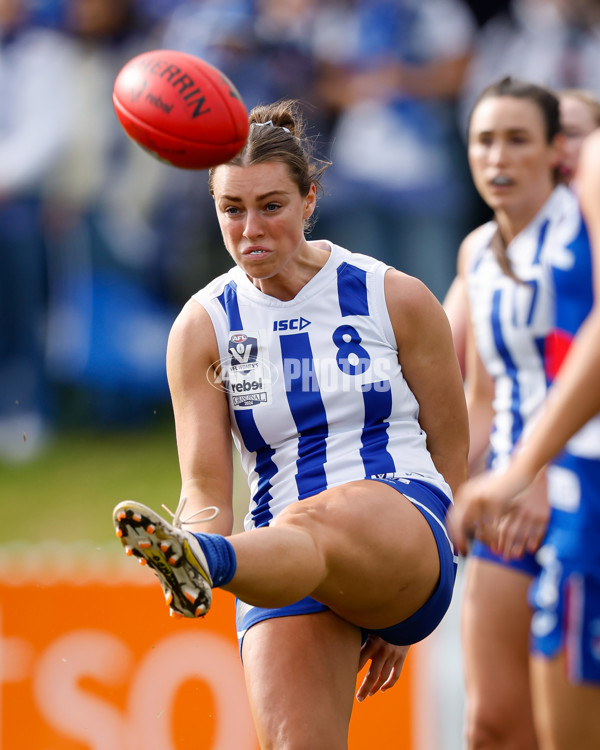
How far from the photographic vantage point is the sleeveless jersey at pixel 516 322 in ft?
13.3

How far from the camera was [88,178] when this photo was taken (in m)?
8.31

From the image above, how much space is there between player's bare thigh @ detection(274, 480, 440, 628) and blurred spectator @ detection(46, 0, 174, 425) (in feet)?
17.4

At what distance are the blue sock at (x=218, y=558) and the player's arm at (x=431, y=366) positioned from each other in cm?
92

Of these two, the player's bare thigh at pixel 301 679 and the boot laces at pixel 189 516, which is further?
the player's bare thigh at pixel 301 679

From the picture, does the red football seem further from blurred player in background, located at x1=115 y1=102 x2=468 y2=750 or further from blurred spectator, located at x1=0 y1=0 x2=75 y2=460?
blurred spectator, located at x1=0 y1=0 x2=75 y2=460

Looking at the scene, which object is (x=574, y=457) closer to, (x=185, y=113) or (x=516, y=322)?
(x=516, y=322)

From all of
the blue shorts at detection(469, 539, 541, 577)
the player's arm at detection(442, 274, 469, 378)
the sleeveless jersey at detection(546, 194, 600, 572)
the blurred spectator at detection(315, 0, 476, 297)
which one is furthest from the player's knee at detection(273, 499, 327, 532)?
the blurred spectator at detection(315, 0, 476, 297)

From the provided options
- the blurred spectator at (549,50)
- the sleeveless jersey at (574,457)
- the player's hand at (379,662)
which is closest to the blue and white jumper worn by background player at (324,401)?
the player's hand at (379,662)

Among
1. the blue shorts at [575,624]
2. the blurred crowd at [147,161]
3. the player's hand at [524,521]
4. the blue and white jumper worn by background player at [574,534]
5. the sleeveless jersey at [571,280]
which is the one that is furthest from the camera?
the blurred crowd at [147,161]

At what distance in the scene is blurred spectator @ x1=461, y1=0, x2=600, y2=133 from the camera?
7.84 metres

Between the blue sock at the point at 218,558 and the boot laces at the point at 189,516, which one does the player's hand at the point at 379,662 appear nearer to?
the boot laces at the point at 189,516

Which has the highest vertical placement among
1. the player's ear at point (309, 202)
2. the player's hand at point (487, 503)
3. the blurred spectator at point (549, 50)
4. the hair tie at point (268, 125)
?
the blurred spectator at point (549, 50)

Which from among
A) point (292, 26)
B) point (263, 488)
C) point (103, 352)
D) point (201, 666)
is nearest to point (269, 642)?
point (263, 488)

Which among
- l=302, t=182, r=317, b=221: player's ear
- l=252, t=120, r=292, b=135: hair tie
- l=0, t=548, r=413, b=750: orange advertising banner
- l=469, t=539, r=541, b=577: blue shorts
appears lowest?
l=0, t=548, r=413, b=750: orange advertising banner
